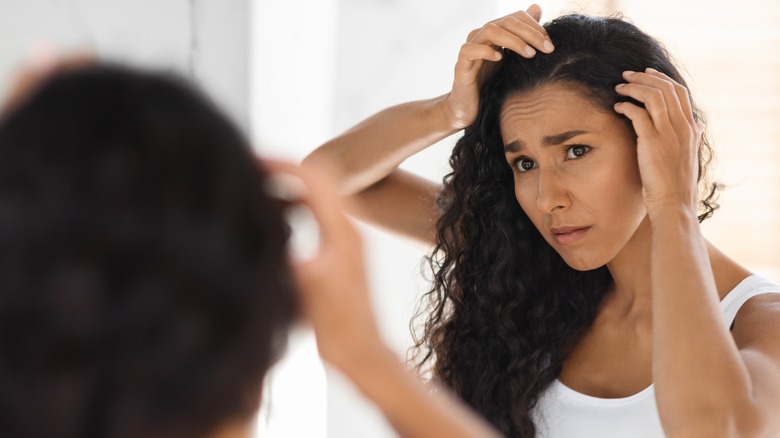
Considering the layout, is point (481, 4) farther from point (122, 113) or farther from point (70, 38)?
point (122, 113)

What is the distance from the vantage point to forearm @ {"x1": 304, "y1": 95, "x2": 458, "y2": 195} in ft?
4.62

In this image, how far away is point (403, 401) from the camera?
509mm

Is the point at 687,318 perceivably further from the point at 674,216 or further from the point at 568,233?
the point at 568,233

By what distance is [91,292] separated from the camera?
1.29 feet

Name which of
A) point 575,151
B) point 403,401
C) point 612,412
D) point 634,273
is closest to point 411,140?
point 575,151

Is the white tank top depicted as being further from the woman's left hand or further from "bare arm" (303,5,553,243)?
"bare arm" (303,5,553,243)

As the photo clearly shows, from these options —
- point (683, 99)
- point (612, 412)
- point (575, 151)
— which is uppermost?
point (683, 99)

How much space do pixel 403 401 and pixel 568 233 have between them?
75 cm

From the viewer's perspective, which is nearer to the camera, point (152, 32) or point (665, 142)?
point (665, 142)

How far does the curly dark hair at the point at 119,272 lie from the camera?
1.30 feet

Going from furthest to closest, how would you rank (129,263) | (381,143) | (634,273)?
1. (381,143)
2. (634,273)
3. (129,263)

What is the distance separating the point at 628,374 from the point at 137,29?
1.00 m

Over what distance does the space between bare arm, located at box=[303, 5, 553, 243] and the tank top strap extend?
0.43m

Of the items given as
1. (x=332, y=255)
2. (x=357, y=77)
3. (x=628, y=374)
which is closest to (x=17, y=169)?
(x=332, y=255)
